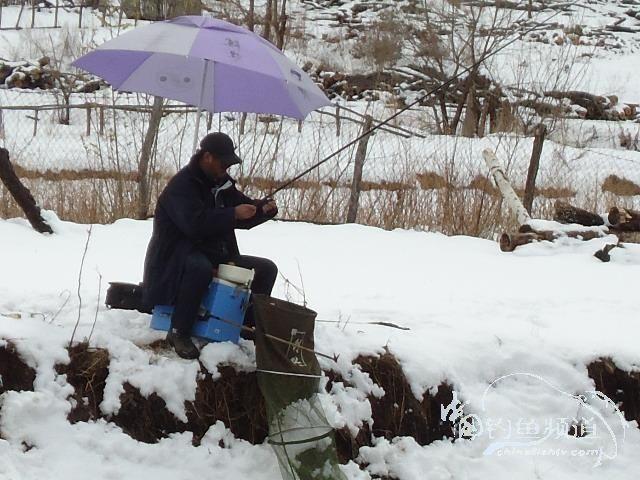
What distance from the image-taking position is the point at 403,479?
405cm

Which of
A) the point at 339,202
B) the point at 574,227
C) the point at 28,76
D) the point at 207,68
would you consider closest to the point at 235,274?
the point at 207,68

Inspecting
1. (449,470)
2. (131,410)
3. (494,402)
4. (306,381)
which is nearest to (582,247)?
(494,402)

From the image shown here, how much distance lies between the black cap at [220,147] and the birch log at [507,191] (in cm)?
506

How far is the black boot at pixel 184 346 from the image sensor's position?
3.92 meters

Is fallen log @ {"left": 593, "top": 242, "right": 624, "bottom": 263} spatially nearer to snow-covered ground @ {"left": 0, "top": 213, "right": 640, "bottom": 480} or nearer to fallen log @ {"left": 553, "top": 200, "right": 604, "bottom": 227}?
snow-covered ground @ {"left": 0, "top": 213, "right": 640, "bottom": 480}

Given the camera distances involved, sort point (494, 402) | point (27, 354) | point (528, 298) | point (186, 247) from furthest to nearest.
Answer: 1. point (528, 298)
2. point (494, 402)
3. point (186, 247)
4. point (27, 354)

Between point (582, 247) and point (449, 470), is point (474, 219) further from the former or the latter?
point (449, 470)

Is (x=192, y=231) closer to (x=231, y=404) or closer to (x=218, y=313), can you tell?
(x=218, y=313)

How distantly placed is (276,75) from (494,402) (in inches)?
89.6

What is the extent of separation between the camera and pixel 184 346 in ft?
12.9

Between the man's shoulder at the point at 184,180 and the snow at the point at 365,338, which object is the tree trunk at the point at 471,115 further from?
the man's shoulder at the point at 184,180

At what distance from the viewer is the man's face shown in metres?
3.97
